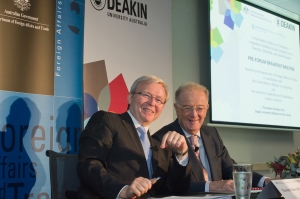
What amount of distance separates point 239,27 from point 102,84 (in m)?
1.96

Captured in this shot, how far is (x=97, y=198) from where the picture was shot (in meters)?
→ 1.87

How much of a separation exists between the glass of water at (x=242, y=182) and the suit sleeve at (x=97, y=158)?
1.46ft

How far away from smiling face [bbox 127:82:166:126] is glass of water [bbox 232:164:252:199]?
35.6 inches

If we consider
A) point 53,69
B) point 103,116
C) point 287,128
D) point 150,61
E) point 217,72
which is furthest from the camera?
point 287,128

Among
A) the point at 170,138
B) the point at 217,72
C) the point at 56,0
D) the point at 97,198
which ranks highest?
the point at 56,0

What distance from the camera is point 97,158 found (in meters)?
1.91

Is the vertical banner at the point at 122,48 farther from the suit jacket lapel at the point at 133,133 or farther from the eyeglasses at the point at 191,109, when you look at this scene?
the suit jacket lapel at the point at 133,133

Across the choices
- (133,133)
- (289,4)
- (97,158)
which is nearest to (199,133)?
(133,133)

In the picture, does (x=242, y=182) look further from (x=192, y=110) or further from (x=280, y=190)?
(x=192, y=110)

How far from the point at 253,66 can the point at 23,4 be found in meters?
2.72

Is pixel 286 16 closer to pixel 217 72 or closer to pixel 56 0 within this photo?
pixel 217 72

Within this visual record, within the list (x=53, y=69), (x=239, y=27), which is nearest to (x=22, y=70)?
(x=53, y=69)

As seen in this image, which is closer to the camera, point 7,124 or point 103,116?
point 103,116

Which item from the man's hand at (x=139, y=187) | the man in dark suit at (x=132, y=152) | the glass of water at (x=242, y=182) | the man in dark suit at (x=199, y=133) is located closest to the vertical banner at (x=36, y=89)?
the man in dark suit at (x=199, y=133)
